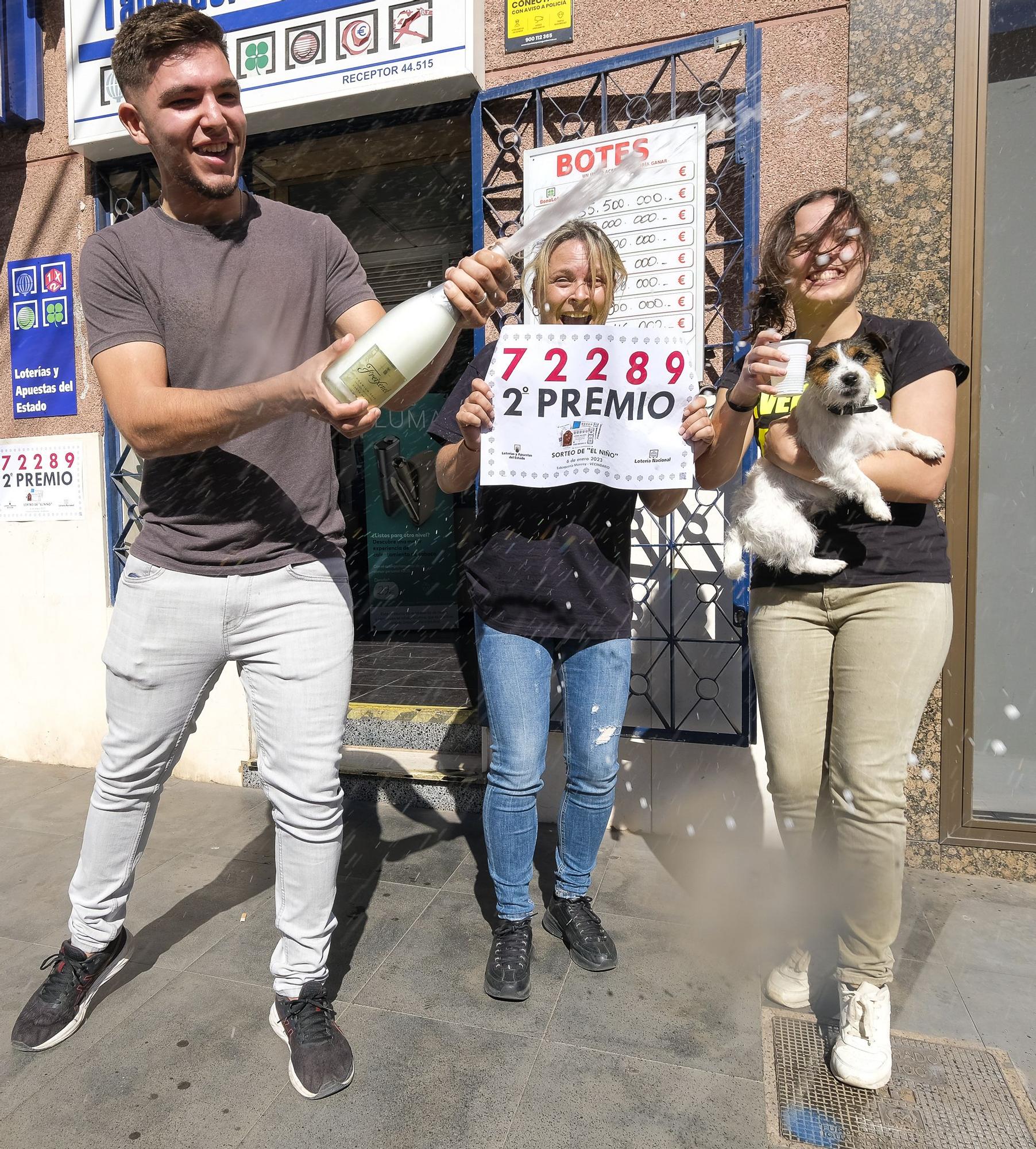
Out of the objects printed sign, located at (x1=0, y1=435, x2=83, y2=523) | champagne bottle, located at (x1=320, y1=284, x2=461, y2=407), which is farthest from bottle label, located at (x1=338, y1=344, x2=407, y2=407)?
printed sign, located at (x1=0, y1=435, x2=83, y2=523)

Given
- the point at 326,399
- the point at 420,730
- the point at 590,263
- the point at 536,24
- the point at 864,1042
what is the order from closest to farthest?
the point at 326,399 < the point at 864,1042 < the point at 590,263 < the point at 536,24 < the point at 420,730

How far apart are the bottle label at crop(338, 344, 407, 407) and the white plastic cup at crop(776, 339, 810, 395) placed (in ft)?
Answer: 3.24

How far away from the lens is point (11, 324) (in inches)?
192

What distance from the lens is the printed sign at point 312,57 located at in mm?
3832

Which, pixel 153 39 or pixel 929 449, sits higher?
pixel 153 39

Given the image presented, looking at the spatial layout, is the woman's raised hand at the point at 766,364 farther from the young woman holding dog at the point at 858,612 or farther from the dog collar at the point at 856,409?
the dog collar at the point at 856,409

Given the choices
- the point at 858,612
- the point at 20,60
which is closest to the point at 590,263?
the point at 858,612

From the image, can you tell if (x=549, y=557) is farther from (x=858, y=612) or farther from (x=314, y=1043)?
(x=314, y=1043)

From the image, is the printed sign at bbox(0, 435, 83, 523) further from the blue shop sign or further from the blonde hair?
the blonde hair

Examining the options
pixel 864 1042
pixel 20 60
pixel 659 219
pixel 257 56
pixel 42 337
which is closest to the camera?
pixel 864 1042

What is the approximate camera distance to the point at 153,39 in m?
1.89

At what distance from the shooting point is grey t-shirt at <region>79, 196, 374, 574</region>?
196 centimetres

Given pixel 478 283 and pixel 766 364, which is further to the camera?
pixel 766 364

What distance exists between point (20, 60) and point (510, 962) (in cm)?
560
